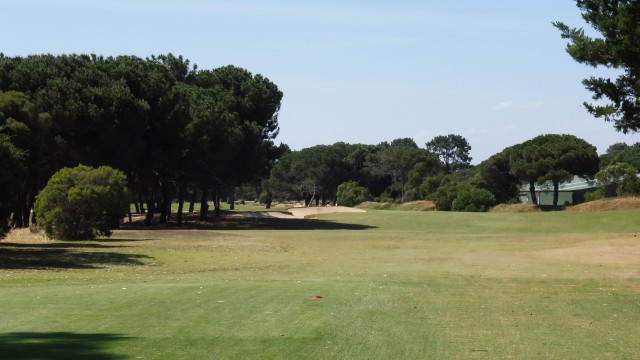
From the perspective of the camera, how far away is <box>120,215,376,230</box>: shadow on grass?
2864 inches

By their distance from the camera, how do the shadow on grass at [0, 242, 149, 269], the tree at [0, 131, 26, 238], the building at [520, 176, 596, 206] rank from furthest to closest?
the building at [520, 176, 596, 206]
the tree at [0, 131, 26, 238]
the shadow on grass at [0, 242, 149, 269]

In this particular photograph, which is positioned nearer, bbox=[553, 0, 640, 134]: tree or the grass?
the grass

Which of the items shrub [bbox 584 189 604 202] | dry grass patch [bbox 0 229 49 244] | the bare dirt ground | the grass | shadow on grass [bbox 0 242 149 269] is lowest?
the grass

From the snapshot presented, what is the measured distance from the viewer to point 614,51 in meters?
23.9

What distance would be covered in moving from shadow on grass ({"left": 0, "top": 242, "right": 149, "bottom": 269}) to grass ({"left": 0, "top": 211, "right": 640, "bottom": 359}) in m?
0.09

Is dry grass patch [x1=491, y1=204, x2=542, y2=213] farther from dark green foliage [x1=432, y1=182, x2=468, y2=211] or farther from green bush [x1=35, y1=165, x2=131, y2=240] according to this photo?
green bush [x1=35, y1=165, x2=131, y2=240]

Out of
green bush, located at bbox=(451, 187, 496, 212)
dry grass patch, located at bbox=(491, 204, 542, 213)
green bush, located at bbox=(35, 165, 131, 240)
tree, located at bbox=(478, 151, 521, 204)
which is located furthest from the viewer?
tree, located at bbox=(478, 151, 521, 204)

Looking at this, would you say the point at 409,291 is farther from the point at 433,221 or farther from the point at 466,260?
the point at 433,221

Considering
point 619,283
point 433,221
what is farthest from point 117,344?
point 433,221

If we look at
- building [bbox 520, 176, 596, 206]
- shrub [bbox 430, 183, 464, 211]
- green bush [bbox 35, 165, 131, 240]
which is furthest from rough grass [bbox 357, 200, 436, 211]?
green bush [bbox 35, 165, 131, 240]

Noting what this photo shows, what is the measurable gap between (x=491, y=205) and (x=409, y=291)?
80.0 meters

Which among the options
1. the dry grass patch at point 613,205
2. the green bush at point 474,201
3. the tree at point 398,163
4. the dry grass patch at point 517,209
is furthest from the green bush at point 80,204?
the tree at point 398,163

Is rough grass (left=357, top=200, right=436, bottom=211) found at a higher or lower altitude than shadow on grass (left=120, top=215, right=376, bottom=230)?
higher

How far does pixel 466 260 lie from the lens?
121 feet
